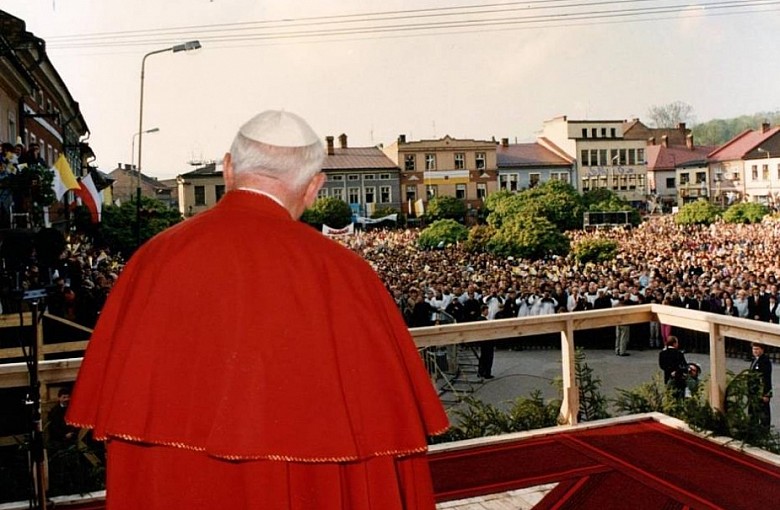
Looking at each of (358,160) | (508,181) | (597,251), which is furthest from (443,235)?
(508,181)

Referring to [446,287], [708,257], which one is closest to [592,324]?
[446,287]

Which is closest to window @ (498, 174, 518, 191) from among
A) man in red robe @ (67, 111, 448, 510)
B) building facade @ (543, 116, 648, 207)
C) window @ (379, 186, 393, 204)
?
building facade @ (543, 116, 648, 207)

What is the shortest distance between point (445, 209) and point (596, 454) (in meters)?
52.8

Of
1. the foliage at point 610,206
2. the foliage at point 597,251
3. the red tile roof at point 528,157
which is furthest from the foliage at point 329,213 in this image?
the foliage at point 597,251

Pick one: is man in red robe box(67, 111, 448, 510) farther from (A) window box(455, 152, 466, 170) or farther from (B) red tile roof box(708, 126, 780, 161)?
(B) red tile roof box(708, 126, 780, 161)

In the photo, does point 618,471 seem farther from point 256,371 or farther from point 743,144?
point 743,144

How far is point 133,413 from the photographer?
2.03 m

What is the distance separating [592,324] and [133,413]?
14.4ft

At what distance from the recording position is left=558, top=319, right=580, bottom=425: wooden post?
5.75 meters

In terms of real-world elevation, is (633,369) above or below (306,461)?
below

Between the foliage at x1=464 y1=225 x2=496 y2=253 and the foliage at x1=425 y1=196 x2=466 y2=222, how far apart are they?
23148 millimetres

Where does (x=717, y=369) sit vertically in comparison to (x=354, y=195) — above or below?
below

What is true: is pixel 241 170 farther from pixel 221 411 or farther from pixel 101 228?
pixel 101 228

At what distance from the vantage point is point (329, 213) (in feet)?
183
